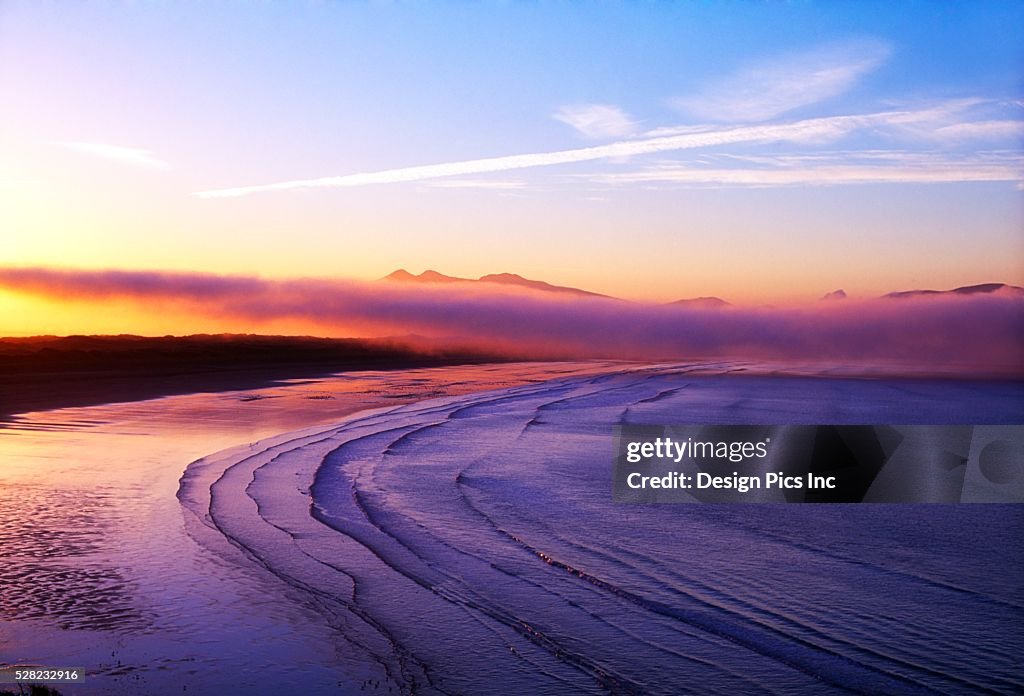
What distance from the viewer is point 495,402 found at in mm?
32719

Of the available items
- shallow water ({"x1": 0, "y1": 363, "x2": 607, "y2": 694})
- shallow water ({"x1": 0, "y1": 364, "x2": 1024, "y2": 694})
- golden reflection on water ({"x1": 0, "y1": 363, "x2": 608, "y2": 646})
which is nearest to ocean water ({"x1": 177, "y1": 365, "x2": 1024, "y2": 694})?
shallow water ({"x1": 0, "y1": 364, "x2": 1024, "y2": 694})

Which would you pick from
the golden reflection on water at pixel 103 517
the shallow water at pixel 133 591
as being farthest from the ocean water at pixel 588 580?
the golden reflection on water at pixel 103 517

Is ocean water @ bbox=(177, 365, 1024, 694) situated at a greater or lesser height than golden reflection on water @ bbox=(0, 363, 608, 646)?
lesser

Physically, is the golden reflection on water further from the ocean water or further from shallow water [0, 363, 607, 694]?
the ocean water

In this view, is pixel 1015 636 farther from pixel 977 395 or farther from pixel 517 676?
pixel 977 395

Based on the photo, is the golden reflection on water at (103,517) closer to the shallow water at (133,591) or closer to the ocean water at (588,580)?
the shallow water at (133,591)

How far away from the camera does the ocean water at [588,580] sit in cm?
678

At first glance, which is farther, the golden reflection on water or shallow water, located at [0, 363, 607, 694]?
the golden reflection on water

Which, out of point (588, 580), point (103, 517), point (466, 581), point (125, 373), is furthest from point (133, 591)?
point (125, 373)

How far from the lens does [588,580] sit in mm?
9422

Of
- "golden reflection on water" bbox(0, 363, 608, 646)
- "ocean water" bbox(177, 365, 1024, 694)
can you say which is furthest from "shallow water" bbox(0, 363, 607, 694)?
"ocean water" bbox(177, 365, 1024, 694)

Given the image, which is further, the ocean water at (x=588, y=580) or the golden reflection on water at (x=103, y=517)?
the golden reflection on water at (x=103, y=517)

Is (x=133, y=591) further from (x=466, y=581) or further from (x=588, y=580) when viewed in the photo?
(x=588, y=580)

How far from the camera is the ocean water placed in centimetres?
678
